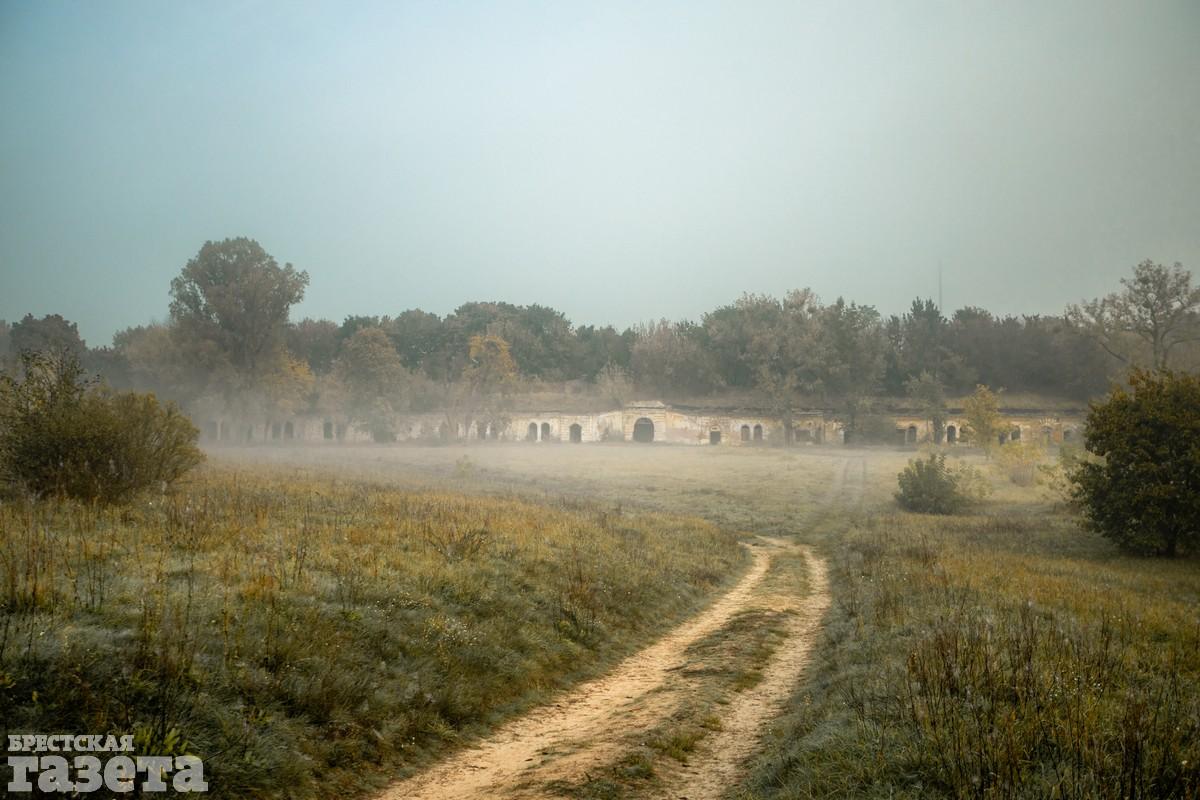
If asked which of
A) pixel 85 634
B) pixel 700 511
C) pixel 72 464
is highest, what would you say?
pixel 72 464

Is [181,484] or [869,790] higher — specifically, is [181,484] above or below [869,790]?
above

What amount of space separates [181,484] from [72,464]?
4.18m

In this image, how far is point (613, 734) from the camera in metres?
7.30

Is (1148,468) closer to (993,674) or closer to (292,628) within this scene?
(993,674)

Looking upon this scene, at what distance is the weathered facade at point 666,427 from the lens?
251 ft

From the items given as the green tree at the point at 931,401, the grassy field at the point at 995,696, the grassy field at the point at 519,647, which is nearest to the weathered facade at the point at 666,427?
the green tree at the point at 931,401

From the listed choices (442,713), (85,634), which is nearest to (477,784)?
(442,713)

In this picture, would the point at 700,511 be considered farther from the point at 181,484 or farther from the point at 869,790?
the point at 869,790

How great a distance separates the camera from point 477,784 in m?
6.27

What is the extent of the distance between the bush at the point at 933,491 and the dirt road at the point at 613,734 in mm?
22102

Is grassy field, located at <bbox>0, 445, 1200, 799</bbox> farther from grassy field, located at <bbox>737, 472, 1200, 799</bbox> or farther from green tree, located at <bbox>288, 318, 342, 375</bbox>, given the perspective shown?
green tree, located at <bbox>288, 318, 342, 375</bbox>

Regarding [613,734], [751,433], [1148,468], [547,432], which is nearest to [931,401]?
[751,433]

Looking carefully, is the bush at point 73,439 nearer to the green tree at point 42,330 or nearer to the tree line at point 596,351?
the tree line at point 596,351

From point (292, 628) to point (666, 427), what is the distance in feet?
231
